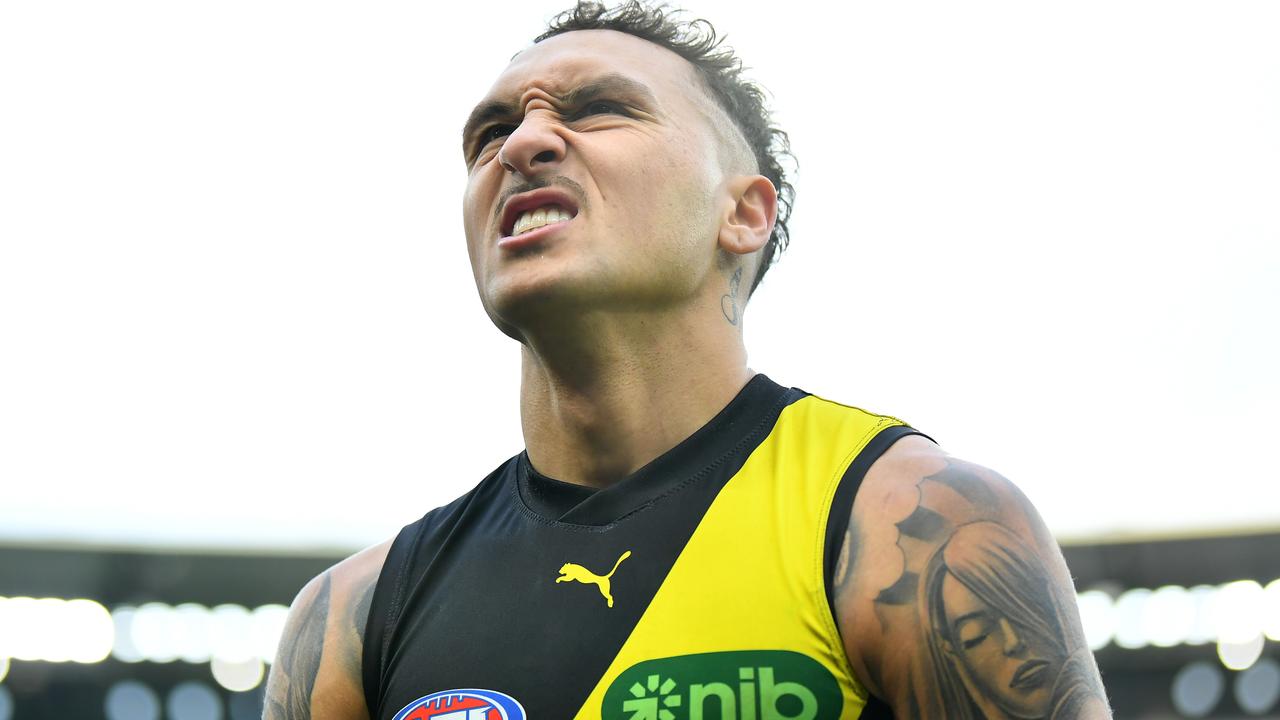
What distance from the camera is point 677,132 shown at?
3.13m

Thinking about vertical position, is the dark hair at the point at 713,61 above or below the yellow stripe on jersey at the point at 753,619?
above

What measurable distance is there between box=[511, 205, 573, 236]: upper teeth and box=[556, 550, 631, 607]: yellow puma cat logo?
840mm

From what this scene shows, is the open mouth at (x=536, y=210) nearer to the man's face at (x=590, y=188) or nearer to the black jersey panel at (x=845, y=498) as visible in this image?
the man's face at (x=590, y=188)

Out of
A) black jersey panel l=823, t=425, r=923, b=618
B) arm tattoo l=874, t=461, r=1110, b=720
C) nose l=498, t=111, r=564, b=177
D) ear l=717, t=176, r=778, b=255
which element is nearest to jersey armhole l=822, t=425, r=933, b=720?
black jersey panel l=823, t=425, r=923, b=618

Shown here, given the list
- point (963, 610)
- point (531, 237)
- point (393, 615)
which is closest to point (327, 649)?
point (393, 615)

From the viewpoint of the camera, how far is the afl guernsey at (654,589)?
2.32m

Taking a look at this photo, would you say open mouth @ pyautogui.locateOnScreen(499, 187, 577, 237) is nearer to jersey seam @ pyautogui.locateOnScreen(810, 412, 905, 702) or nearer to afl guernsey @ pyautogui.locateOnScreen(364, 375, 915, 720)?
afl guernsey @ pyautogui.locateOnScreen(364, 375, 915, 720)

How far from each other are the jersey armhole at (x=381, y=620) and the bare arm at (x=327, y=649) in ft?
0.07

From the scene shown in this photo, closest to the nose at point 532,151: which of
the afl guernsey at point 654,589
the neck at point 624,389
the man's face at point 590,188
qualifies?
the man's face at point 590,188

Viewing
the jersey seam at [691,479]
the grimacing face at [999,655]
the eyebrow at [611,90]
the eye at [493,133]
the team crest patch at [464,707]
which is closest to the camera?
the grimacing face at [999,655]

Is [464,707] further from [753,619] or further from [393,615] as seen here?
[753,619]

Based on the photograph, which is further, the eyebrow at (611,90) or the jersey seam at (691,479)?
the eyebrow at (611,90)

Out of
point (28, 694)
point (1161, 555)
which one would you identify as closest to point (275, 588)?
point (28, 694)

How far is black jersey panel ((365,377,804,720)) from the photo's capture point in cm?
255
